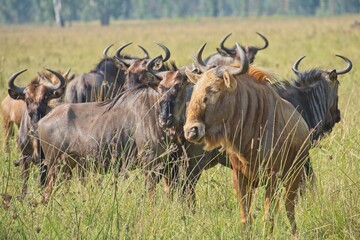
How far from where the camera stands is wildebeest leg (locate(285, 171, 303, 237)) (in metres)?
5.46

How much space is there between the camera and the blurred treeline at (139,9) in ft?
347

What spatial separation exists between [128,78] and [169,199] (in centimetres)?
378

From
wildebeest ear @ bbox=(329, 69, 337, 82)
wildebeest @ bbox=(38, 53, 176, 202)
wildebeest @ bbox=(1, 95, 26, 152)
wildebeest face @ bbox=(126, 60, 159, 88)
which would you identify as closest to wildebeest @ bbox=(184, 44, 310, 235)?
wildebeest @ bbox=(38, 53, 176, 202)

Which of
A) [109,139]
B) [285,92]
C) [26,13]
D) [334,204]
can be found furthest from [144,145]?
[26,13]

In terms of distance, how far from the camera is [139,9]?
13012 cm

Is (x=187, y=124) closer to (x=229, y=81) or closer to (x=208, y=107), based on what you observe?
(x=208, y=107)

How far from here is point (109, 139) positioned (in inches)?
290

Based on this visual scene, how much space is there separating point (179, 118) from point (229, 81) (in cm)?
202

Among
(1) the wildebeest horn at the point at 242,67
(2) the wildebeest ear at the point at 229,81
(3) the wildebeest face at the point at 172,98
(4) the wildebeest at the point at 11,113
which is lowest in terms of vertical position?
(4) the wildebeest at the point at 11,113

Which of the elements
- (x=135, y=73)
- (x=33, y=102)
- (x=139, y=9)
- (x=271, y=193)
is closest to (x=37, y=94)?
(x=33, y=102)

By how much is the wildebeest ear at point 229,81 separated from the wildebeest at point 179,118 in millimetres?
1720

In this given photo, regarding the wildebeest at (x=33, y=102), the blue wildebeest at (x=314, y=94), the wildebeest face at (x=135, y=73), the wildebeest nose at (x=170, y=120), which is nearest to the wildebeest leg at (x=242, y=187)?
the wildebeest nose at (x=170, y=120)

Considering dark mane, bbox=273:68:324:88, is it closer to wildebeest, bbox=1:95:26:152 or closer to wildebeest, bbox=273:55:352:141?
wildebeest, bbox=273:55:352:141

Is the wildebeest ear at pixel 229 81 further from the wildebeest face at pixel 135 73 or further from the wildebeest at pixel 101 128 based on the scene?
the wildebeest face at pixel 135 73
